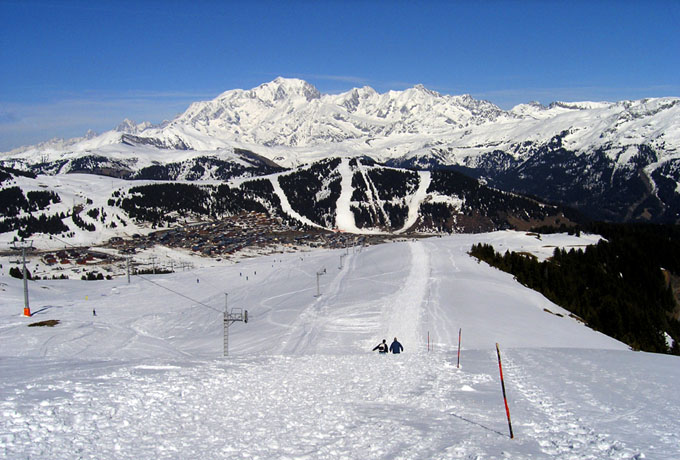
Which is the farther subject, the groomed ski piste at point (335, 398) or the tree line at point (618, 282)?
the tree line at point (618, 282)

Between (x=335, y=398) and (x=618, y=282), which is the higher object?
(x=335, y=398)

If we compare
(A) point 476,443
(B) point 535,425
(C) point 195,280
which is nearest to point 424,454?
(A) point 476,443

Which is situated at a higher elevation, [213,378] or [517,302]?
[213,378]

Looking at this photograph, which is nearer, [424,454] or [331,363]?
[424,454]

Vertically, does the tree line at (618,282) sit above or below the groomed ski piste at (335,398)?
below

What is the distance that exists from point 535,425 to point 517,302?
5465 centimetres

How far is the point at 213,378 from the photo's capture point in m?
21.2

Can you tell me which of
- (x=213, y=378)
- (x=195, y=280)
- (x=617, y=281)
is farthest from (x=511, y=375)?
(x=617, y=281)

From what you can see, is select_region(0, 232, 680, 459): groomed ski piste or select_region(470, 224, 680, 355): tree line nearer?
select_region(0, 232, 680, 459): groomed ski piste

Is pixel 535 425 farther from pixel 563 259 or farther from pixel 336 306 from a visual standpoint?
pixel 563 259

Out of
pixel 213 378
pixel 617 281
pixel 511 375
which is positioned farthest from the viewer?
pixel 617 281

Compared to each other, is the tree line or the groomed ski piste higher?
the groomed ski piste

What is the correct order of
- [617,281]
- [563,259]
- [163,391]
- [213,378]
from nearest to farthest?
[163,391] → [213,378] → [617,281] → [563,259]

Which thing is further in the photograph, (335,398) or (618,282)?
(618,282)
